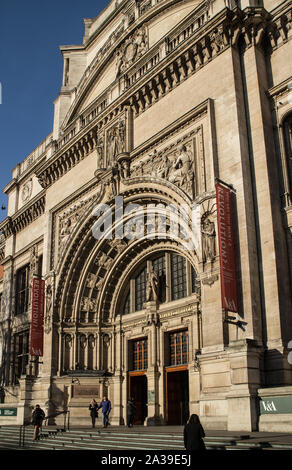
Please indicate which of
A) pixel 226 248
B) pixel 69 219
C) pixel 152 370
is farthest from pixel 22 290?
pixel 226 248

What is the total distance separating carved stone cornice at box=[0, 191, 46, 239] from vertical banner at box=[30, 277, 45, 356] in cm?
679

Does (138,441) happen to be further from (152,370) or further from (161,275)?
(161,275)

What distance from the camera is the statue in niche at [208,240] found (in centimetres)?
1912

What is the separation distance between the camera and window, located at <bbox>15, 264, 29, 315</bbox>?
116ft

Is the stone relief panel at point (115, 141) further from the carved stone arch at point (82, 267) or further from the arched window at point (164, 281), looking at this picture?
the arched window at point (164, 281)

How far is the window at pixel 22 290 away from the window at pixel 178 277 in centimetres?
1385

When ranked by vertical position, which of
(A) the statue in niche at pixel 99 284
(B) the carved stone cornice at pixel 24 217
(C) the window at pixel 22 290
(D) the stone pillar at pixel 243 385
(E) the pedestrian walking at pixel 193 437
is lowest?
(E) the pedestrian walking at pixel 193 437

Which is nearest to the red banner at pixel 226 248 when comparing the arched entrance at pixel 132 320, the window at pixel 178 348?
the arched entrance at pixel 132 320

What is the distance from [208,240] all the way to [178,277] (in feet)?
18.3

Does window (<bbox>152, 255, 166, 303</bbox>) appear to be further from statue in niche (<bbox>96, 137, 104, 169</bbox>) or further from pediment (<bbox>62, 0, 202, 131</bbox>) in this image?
pediment (<bbox>62, 0, 202, 131</bbox>)

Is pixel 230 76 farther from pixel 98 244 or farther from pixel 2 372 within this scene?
pixel 2 372

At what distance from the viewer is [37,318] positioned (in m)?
29.1

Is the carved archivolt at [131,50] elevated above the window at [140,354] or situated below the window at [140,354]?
above
